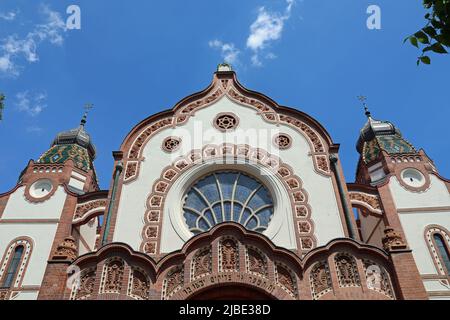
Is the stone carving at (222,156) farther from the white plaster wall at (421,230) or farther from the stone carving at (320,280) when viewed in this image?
the white plaster wall at (421,230)

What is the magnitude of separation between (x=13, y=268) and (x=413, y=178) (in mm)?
18332

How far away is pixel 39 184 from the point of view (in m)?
19.8

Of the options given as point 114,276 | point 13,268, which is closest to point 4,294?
point 13,268

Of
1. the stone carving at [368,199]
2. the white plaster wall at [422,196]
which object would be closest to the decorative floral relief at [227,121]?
the stone carving at [368,199]

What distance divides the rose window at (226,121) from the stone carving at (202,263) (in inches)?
284

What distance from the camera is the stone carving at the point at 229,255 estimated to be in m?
13.0

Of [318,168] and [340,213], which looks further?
[318,168]

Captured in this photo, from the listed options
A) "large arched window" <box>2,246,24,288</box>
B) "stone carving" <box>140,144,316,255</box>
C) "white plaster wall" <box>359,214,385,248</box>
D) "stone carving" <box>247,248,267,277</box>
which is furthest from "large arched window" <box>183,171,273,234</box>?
"large arched window" <box>2,246,24,288</box>

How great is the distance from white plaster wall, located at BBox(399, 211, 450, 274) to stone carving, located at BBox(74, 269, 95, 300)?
12495mm

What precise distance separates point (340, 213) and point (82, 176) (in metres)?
13.3

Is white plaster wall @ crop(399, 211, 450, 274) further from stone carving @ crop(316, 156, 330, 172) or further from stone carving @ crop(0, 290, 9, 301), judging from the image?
stone carving @ crop(0, 290, 9, 301)

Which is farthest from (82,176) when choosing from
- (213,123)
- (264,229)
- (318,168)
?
(318,168)

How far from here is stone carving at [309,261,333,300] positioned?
40.9ft
